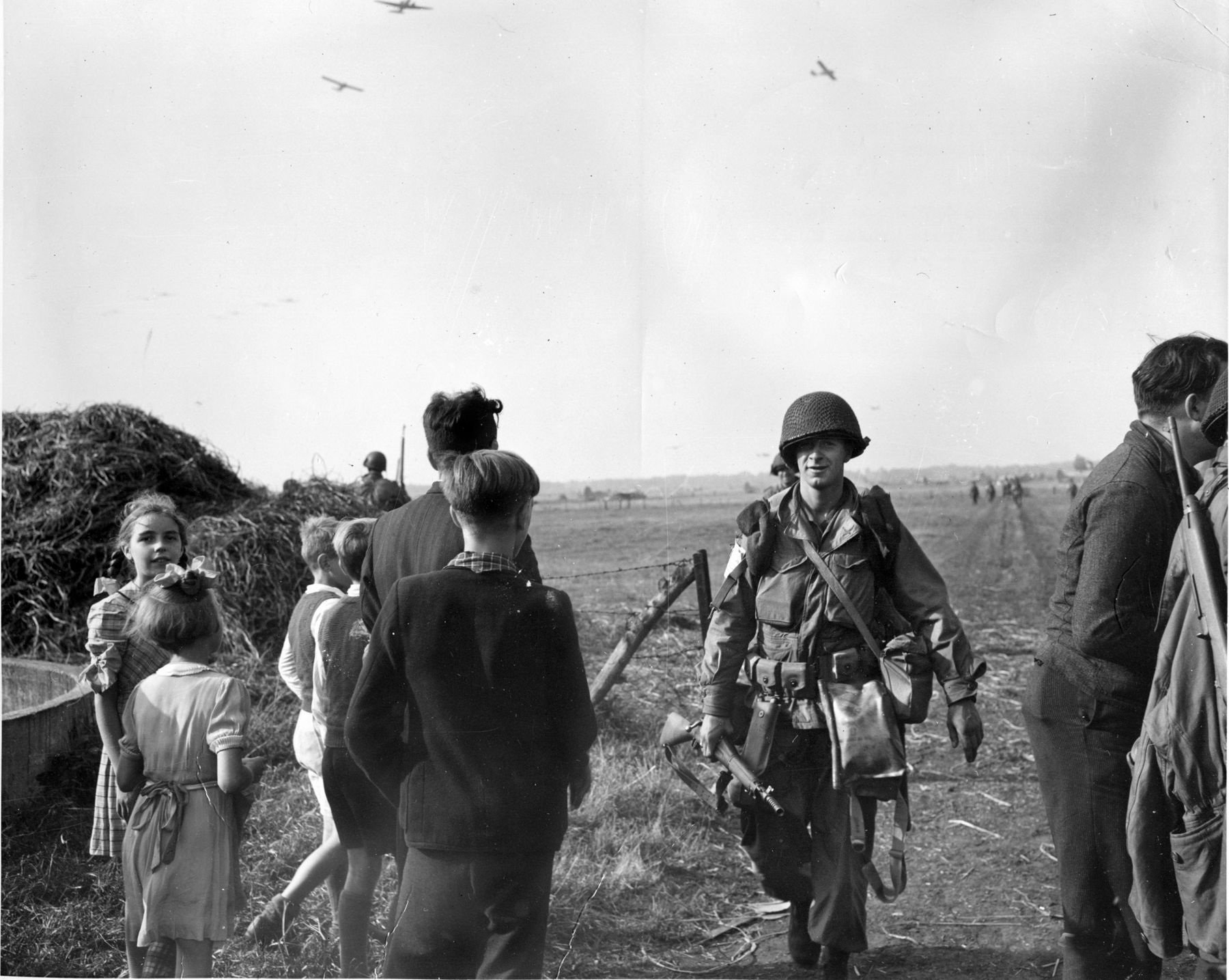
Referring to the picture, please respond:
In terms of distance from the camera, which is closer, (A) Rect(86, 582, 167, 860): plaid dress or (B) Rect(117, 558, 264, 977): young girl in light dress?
(B) Rect(117, 558, 264, 977): young girl in light dress

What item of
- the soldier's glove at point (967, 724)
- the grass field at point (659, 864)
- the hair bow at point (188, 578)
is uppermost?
the hair bow at point (188, 578)

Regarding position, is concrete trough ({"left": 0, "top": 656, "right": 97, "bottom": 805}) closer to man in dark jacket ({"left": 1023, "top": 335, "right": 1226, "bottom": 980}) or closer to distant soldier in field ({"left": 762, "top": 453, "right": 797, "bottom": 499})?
distant soldier in field ({"left": 762, "top": 453, "right": 797, "bottom": 499})

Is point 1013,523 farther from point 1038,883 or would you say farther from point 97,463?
point 97,463

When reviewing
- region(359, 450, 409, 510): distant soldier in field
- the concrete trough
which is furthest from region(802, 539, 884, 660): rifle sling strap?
the concrete trough

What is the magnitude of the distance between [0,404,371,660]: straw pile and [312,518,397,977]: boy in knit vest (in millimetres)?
2996

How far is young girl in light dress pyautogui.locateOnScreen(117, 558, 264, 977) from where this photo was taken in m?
2.90

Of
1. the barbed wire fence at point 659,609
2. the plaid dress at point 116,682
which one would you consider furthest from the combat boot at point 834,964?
the plaid dress at point 116,682

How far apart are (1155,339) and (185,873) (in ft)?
11.4

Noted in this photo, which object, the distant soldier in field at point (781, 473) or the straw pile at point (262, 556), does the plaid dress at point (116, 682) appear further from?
the straw pile at point (262, 556)

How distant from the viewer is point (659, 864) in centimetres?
439

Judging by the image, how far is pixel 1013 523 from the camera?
7699 millimetres

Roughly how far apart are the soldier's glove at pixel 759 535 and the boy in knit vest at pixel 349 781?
1.09 meters

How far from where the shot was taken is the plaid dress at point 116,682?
3.13 meters

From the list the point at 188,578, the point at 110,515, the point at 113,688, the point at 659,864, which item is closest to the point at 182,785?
the point at 113,688
